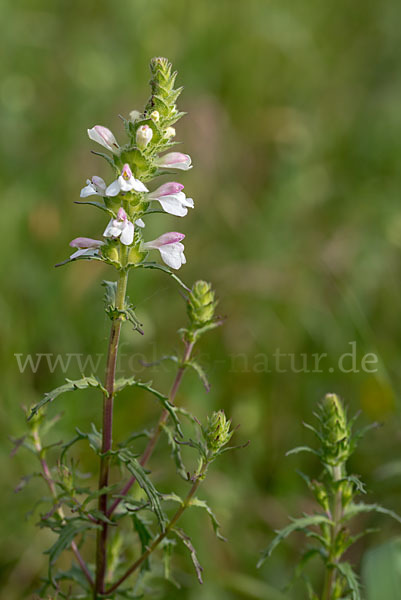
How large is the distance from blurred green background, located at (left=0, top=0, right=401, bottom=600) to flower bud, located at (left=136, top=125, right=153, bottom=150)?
1.64 meters

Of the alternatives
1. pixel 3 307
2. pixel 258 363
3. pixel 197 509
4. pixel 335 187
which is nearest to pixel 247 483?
pixel 197 509

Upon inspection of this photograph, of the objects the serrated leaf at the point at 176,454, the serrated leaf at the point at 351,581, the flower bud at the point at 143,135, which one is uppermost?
the flower bud at the point at 143,135

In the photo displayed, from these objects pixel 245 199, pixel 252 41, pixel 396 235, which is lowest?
pixel 396 235

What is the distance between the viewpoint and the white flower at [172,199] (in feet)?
5.82

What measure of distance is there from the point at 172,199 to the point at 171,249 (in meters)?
0.15

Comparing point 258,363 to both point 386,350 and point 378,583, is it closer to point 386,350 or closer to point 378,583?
point 386,350

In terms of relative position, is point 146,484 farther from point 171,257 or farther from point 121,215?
point 121,215

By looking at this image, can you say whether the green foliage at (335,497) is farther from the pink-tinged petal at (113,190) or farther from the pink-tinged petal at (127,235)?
the pink-tinged petal at (113,190)

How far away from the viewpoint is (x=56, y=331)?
411 centimetres

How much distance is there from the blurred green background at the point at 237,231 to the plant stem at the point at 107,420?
3.25 feet

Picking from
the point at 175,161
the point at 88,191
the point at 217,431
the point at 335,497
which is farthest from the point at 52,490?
the point at 175,161

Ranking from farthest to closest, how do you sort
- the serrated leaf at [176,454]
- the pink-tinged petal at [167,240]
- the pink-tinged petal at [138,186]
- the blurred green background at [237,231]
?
the blurred green background at [237,231], the serrated leaf at [176,454], the pink-tinged petal at [167,240], the pink-tinged petal at [138,186]

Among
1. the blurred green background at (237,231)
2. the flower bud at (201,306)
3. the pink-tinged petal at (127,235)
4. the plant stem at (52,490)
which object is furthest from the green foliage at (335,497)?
the pink-tinged petal at (127,235)

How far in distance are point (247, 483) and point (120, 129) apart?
121 inches
